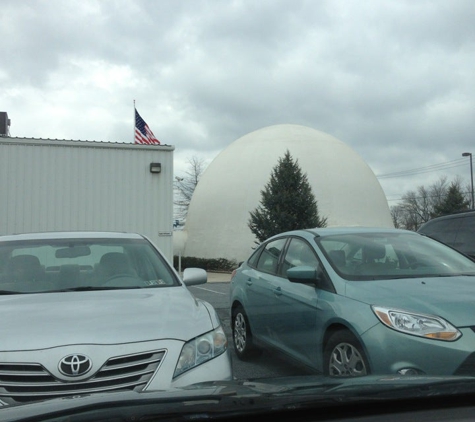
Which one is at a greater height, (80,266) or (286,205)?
(286,205)

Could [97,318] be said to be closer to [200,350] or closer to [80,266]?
[200,350]

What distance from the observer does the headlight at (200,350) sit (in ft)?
10.7

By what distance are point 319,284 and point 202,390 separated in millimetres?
2543

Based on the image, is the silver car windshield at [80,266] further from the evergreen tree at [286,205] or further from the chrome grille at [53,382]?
the evergreen tree at [286,205]

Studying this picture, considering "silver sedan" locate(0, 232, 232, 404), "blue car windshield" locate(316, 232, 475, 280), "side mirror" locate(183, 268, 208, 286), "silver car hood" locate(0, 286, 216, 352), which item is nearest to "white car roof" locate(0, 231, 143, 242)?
"silver sedan" locate(0, 232, 232, 404)

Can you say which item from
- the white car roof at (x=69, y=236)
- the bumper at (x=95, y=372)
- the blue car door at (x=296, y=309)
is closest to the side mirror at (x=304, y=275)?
the blue car door at (x=296, y=309)

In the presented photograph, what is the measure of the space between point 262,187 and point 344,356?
27045 mm

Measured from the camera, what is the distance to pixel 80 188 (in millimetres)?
10508

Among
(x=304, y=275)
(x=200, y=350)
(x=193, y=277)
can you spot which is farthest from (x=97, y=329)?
(x=304, y=275)

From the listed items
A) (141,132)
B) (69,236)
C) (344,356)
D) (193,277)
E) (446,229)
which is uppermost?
(141,132)

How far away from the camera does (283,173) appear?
2423cm

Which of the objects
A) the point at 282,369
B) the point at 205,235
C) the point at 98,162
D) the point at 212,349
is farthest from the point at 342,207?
the point at 212,349

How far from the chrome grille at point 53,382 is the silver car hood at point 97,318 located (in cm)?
12

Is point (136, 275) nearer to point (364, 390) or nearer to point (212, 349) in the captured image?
point (212, 349)
